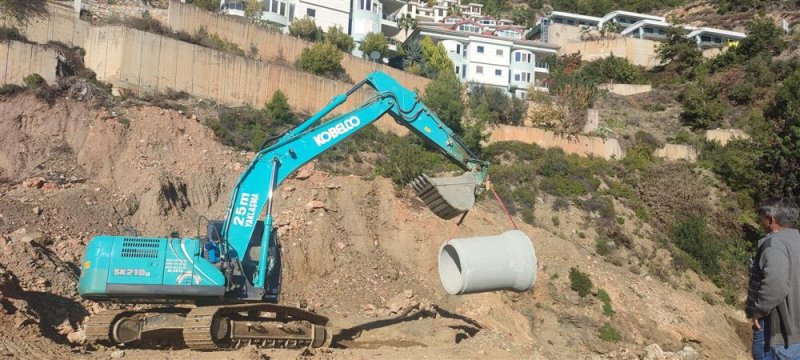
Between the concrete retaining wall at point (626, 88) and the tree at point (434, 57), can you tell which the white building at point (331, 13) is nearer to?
the tree at point (434, 57)

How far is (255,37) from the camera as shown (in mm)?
37625

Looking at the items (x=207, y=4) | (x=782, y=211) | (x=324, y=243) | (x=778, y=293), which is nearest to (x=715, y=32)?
(x=207, y=4)

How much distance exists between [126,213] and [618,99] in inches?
1755

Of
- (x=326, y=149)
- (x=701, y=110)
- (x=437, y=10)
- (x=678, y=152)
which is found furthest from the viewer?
(x=437, y=10)

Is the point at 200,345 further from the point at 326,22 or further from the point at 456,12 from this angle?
the point at 456,12

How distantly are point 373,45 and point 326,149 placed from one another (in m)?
37.8

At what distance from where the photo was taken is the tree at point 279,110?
31.8 m

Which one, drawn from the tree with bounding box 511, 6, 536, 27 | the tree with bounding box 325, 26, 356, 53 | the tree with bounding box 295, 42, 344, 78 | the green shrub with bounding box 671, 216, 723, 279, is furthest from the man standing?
the tree with bounding box 511, 6, 536, 27

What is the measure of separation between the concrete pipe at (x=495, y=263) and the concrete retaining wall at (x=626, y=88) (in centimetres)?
5106

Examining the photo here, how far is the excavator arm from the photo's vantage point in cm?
1252

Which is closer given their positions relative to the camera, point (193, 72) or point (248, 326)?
point (248, 326)

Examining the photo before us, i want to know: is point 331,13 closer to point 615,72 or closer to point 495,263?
point 615,72

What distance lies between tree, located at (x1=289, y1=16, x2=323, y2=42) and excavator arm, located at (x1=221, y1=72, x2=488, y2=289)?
32.5 metres

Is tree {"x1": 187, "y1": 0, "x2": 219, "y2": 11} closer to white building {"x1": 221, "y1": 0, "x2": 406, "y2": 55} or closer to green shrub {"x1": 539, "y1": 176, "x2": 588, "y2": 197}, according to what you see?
white building {"x1": 221, "y1": 0, "x2": 406, "y2": 55}
